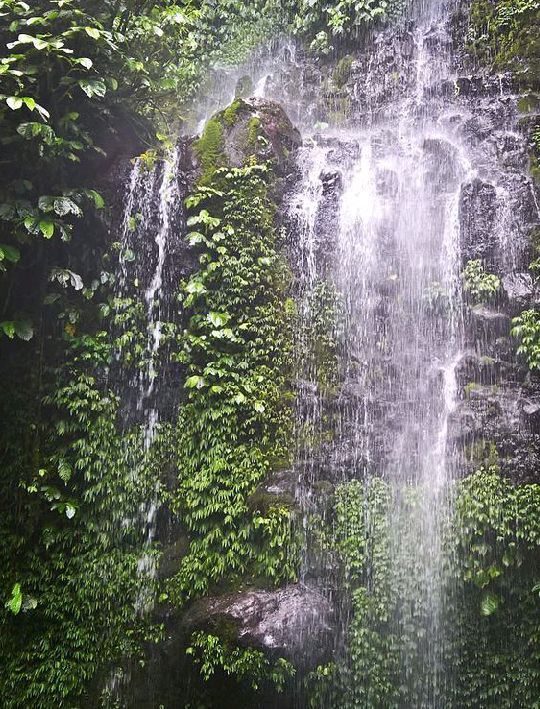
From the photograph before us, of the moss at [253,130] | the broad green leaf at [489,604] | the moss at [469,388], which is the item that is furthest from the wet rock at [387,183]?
the broad green leaf at [489,604]

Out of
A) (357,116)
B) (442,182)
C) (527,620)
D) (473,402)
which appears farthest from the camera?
(357,116)

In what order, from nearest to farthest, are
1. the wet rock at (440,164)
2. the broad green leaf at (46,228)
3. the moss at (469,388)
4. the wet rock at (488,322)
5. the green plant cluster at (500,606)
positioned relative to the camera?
1. the green plant cluster at (500,606)
2. the broad green leaf at (46,228)
3. the moss at (469,388)
4. the wet rock at (488,322)
5. the wet rock at (440,164)

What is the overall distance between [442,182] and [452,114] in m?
1.62

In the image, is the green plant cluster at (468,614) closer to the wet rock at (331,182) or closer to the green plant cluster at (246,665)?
the green plant cluster at (246,665)

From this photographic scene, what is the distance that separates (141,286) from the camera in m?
7.39

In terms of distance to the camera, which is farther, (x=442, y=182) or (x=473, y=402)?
(x=442, y=182)

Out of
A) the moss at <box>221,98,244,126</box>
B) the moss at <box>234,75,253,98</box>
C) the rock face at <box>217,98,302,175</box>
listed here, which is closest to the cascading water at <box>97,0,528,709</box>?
the rock face at <box>217,98,302,175</box>

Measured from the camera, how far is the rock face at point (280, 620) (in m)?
5.34

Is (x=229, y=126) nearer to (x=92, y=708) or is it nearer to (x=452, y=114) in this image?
(x=452, y=114)

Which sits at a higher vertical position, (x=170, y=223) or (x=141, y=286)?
(x=170, y=223)

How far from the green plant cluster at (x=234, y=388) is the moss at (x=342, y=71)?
3.86m

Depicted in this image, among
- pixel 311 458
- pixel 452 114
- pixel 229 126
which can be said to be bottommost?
pixel 311 458

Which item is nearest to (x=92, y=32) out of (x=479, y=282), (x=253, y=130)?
(x=253, y=130)

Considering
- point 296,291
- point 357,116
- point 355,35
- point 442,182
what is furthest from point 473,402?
point 355,35
